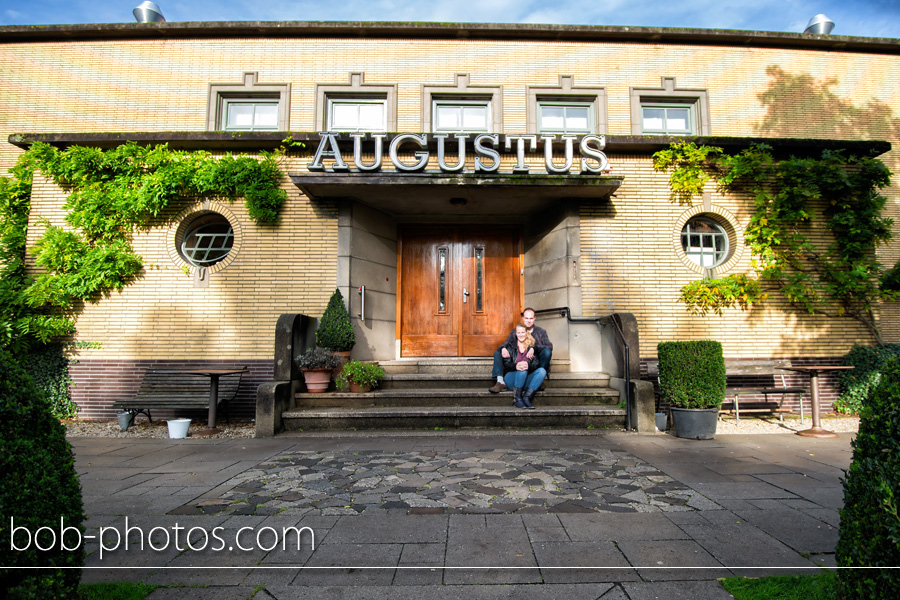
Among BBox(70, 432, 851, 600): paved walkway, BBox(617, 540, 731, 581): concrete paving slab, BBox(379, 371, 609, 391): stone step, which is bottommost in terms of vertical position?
BBox(70, 432, 851, 600): paved walkway

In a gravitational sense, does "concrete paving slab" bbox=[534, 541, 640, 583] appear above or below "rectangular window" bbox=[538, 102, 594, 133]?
below

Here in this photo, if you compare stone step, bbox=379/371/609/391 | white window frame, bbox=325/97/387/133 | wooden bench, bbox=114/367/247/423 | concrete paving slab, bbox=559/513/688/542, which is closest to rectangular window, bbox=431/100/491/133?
white window frame, bbox=325/97/387/133

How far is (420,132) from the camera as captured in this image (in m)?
9.10

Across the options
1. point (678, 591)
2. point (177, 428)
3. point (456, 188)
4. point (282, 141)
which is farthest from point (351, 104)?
point (678, 591)

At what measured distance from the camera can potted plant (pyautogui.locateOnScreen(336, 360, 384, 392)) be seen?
7250mm

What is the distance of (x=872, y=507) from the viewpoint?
1741mm

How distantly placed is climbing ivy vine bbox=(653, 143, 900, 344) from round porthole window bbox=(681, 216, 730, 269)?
0.48 m

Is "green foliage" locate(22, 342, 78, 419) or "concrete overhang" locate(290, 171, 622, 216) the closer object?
"concrete overhang" locate(290, 171, 622, 216)

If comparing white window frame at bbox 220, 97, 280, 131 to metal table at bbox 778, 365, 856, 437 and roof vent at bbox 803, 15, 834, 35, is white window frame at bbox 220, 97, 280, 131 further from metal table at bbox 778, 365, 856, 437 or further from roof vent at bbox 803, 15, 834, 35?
roof vent at bbox 803, 15, 834, 35

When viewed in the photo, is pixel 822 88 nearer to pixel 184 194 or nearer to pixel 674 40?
pixel 674 40

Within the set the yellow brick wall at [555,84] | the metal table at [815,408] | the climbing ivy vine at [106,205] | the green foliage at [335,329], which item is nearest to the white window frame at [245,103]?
the yellow brick wall at [555,84]

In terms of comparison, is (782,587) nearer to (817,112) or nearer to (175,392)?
(175,392)

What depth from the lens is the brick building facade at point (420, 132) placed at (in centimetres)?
828

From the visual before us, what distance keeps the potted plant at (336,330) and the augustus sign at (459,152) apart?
7.89 feet
